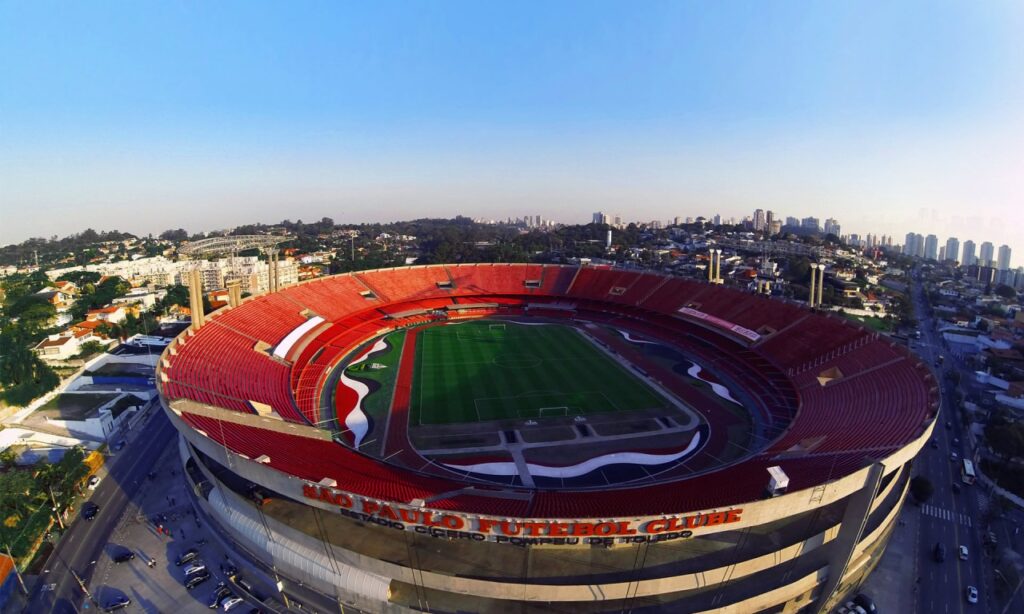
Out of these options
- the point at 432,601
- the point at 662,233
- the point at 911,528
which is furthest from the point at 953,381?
the point at 662,233

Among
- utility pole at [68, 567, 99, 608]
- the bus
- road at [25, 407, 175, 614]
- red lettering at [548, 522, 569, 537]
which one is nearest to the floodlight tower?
road at [25, 407, 175, 614]

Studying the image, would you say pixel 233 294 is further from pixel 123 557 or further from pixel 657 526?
pixel 657 526

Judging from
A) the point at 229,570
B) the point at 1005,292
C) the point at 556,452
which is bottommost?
the point at 229,570

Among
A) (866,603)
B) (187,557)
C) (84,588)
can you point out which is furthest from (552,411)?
(84,588)

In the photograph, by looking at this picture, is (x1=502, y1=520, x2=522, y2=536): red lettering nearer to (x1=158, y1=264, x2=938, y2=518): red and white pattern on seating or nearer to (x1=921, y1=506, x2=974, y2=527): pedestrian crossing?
(x1=158, y1=264, x2=938, y2=518): red and white pattern on seating

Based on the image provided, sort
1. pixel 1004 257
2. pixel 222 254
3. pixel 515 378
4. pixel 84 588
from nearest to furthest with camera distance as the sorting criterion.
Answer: pixel 84 588, pixel 515 378, pixel 222 254, pixel 1004 257

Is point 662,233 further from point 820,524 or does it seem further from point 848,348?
point 820,524
